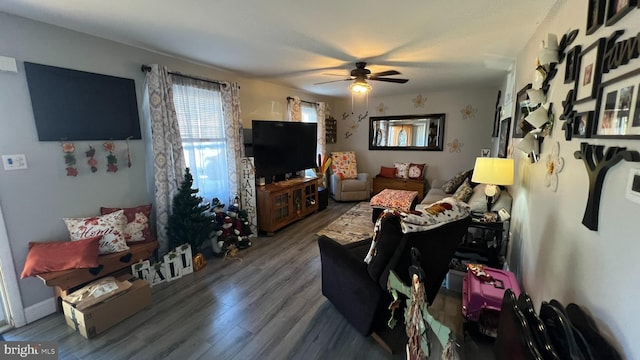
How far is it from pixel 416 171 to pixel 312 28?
13.9 feet

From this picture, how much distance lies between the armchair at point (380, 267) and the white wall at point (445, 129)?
346 cm

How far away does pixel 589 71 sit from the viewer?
1166mm

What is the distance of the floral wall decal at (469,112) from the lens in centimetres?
505

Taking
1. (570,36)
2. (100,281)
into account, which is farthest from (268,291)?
(570,36)

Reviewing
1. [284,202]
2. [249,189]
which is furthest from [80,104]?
[284,202]

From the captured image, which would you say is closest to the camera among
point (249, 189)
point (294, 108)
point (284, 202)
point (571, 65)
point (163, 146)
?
point (571, 65)

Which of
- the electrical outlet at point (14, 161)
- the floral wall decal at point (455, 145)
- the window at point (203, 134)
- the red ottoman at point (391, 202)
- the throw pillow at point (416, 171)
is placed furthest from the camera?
the throw pillow at point (416, 171)

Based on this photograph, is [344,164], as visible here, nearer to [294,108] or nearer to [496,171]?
[294,108]

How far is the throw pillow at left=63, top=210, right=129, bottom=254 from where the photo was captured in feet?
6.97

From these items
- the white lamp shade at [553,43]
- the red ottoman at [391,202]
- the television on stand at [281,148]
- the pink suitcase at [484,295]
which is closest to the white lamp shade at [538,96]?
the white lamp shade at [553,43]

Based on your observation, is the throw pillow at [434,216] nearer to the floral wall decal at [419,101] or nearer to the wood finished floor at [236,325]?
the wood finished floor at [236,325]

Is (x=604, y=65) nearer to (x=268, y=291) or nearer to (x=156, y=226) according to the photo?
(x=268, y=291)

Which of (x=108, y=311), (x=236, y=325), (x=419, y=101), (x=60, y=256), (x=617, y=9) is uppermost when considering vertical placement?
(x=419, y=101)

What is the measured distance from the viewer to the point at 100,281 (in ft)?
6.82
